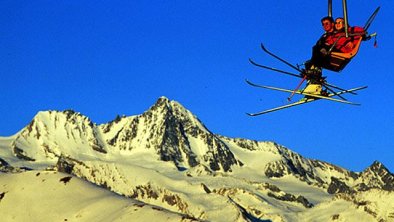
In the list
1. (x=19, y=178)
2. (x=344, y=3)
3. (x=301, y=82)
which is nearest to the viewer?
(x=344, y=3)

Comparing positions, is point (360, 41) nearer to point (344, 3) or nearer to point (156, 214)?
point (344, 3)

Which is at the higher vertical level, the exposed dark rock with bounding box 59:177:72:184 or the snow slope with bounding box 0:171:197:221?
the exposed dark rock with bounding box 59:177:72:184

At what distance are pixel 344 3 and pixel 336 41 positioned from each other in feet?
9.56

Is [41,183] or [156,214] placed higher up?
[41,183]

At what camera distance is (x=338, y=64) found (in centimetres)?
3906

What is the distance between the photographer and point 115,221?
60.2m

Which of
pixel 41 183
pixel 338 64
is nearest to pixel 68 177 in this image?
pixel 41 183

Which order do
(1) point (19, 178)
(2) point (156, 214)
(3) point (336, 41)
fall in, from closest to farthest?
(3) point (336, 41) → (2) point (156, 214) → (1) point (19, 178)

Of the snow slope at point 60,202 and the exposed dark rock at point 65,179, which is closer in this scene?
the snow slope at point 60,202

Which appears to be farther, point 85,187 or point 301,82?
point 85,187

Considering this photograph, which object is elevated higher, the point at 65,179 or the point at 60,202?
the point at 65,179

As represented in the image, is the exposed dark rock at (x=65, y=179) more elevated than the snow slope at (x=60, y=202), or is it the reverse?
the exposed dark rock at (x=65, y=179)

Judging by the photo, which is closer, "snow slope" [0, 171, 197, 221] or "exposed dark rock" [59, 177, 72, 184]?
"snow slope" [0, 171, 197, 221]

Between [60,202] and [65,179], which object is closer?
[60,202]
